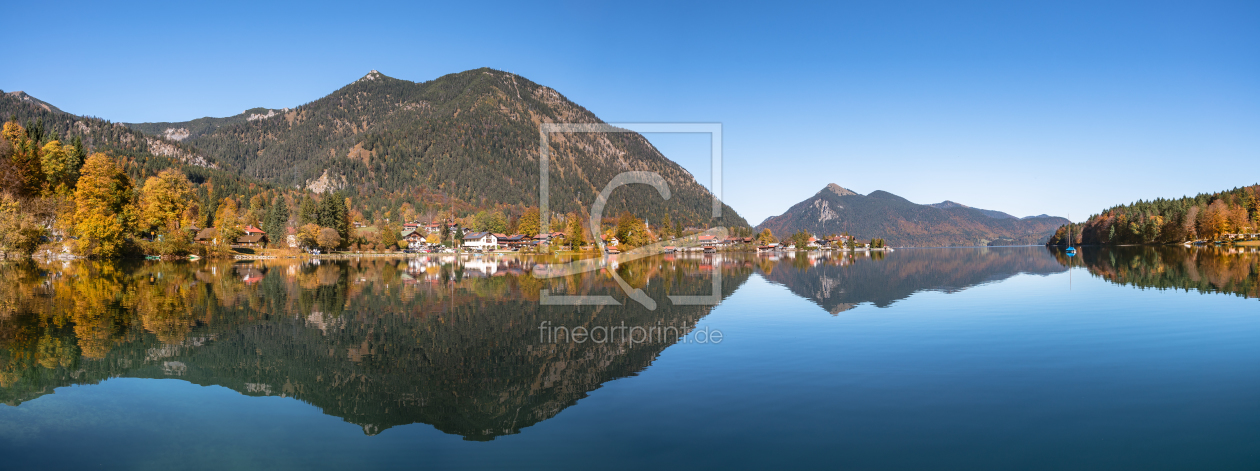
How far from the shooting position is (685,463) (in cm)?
757

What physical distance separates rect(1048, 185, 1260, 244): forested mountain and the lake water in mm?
115668

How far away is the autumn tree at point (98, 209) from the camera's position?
6050 cm

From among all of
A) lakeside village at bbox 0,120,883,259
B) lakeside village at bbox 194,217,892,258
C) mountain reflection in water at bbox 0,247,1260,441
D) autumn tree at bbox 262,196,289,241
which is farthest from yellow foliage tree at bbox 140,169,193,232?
mountain reflection in water at bbox 0,247,1260,441

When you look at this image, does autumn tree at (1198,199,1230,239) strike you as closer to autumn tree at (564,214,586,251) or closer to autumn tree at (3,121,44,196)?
autumn tree at (564,214,586,251)

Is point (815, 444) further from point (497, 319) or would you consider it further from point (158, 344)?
point (158, 344)

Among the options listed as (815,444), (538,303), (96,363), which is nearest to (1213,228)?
(538,303)

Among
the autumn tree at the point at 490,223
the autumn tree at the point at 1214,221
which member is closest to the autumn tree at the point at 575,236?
the autumn tree at the point at 490,223

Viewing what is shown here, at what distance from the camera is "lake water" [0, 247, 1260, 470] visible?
26.4 feet

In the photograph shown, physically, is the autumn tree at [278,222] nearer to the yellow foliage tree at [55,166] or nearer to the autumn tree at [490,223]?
the yellow foliage tree at [55,166]

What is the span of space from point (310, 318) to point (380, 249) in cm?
9376

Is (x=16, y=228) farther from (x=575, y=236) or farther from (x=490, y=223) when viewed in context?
(x=490, y=223)

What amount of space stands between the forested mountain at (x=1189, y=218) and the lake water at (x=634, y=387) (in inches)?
4554

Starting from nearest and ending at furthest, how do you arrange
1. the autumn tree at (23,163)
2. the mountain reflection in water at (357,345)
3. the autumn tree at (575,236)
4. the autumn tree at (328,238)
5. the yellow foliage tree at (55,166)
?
the mountain reflection in water at (357,345), the autumn tree at (23,163), the yellow foliage tree at (55,166), the autumn tree at (328,238), the autumn tree at (575,236)

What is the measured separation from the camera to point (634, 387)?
11.5 m
